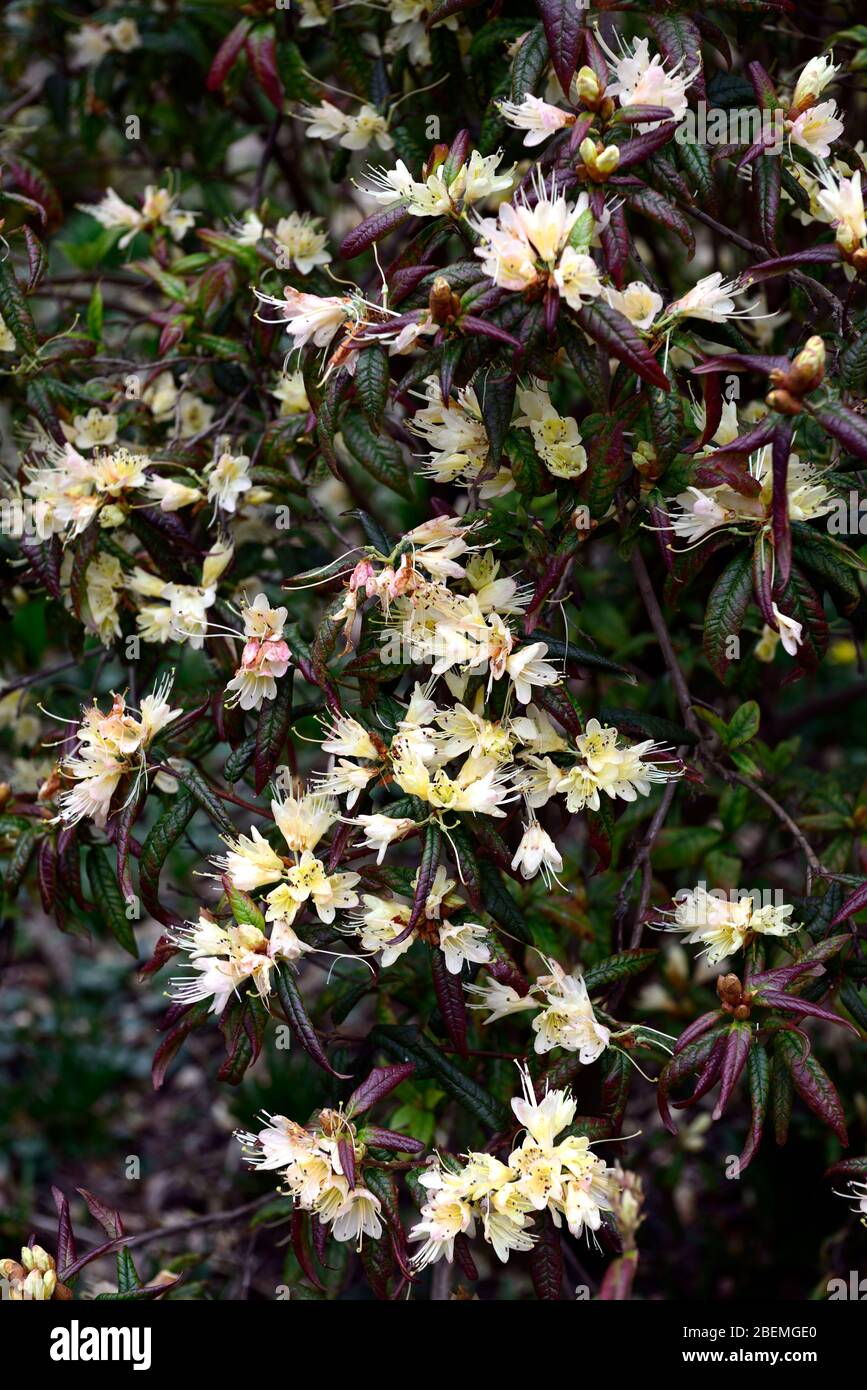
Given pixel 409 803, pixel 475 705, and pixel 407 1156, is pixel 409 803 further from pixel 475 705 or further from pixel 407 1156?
pixel 407 1156

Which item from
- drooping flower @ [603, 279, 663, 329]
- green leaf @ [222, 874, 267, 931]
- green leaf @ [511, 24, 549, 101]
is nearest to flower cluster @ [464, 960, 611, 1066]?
green leaf @ [222, 874, 267, 931]

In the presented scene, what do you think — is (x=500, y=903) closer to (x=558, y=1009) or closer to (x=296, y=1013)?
(x=558, y=1009)

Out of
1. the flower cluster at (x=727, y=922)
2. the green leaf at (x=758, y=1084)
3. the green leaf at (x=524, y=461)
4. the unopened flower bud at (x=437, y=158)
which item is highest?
the unopened flower bud at (x=437, y=158)

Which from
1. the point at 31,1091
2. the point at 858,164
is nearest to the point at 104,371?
the point at 858,164

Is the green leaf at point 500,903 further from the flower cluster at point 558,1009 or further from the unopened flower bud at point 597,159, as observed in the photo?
the unopened flower bud at point 597,159

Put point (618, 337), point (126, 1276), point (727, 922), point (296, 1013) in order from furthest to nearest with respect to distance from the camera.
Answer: point (126, 1276) → point (727, 922) → point (296, 1013) → point (618, 337)

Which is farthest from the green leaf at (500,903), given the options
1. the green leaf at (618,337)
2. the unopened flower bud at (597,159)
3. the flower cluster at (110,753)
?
the unopened flower bud at (597,159)

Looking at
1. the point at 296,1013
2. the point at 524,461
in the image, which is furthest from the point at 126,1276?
the point at 524,461

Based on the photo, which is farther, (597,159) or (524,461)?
(524,461)
